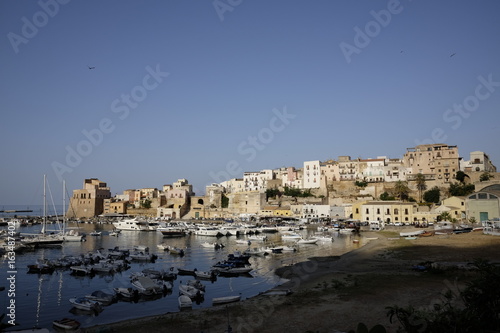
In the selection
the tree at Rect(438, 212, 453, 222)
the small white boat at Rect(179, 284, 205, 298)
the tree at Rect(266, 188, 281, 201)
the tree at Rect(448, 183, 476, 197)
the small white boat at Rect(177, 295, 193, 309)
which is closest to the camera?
the small white boat at Rect(177, 295, 193, 309)

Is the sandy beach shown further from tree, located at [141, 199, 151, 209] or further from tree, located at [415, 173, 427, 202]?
tree, located at [141, 199, 151, 209]

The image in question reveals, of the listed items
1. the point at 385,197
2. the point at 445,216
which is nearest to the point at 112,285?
the point at 445,216

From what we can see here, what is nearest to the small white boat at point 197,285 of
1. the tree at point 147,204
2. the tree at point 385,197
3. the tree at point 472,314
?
the tree at point 472,314

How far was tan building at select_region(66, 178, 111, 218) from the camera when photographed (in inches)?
3676

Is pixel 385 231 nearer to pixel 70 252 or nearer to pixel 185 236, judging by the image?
pixel 185 236

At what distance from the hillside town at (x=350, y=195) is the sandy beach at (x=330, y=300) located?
2855 cm

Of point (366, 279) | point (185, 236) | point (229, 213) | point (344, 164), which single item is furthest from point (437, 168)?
point (366, 279)

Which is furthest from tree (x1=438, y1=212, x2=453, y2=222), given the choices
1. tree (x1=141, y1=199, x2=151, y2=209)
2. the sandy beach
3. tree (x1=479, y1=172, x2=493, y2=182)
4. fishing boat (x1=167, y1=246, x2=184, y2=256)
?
tree (x1=141, y1=199, x2=151, y2=209)

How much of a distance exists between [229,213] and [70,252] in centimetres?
4986

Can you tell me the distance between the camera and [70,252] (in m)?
36.5

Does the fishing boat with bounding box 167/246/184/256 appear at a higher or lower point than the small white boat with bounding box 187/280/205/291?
higher

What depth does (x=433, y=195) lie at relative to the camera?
65188mm

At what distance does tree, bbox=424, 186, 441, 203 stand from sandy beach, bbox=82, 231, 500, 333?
1569 inches

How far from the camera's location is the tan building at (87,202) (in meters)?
93.4
